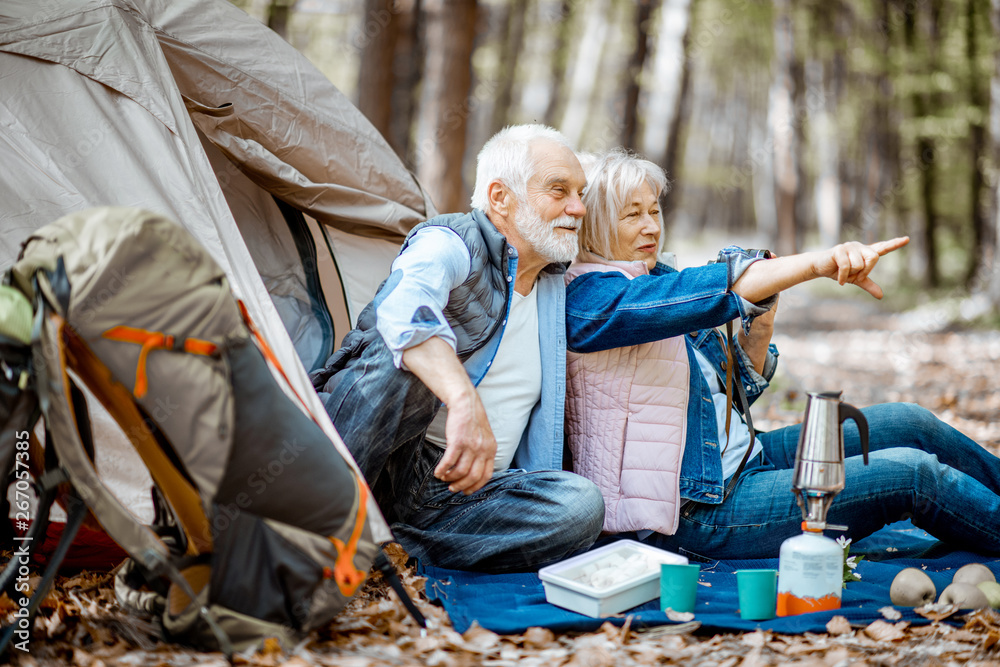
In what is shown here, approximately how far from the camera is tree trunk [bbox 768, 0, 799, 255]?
1530 centimetres

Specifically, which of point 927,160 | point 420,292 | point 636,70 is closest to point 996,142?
point 636,70

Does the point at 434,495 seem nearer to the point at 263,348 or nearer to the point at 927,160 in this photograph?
the point at 263,348

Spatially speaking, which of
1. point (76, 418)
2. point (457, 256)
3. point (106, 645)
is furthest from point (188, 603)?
point (457, 256)

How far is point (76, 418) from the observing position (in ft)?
7.23

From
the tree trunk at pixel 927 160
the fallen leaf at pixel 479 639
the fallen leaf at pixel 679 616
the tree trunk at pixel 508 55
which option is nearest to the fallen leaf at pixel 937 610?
the fallen leaf at pixel 679 616

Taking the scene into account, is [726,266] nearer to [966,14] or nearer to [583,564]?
[583,564]

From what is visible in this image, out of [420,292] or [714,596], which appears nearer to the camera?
[420,292]

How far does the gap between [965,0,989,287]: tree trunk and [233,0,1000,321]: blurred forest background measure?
32 millimetres

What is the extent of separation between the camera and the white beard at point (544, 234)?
9.29ft

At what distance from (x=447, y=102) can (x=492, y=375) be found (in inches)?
201

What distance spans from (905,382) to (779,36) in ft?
33.6

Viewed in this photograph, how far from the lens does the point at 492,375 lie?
287cm

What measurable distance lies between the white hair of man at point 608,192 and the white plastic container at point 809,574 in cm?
120

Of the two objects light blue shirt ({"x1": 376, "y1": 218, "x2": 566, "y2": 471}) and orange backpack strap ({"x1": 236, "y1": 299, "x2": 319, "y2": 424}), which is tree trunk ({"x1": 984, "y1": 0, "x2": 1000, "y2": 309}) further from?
orange backpack strap ({"x1": 236, "y1": 299, "x2": 319, "y2": 424})
